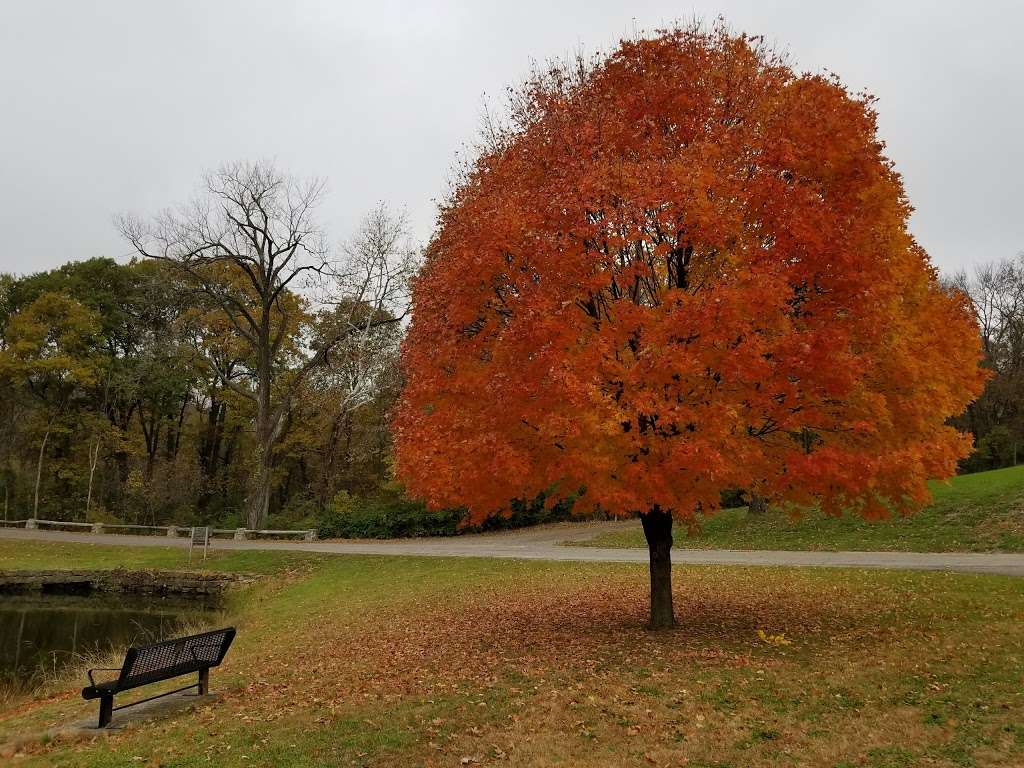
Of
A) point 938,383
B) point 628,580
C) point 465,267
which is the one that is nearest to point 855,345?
point 938,383

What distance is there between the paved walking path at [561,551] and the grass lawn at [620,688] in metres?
3.15

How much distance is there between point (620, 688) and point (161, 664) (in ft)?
18.2

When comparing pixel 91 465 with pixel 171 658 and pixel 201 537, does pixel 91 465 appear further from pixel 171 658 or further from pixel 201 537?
pixel 171 658

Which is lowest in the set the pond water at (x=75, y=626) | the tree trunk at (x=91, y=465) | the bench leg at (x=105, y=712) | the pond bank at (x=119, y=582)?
the pond water at (x=75, y=626)

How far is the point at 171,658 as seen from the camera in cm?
893

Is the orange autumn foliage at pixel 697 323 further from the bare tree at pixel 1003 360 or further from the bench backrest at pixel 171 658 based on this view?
the bare tree at pixel 1003 360

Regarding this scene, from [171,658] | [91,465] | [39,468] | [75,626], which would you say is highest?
[91,465]

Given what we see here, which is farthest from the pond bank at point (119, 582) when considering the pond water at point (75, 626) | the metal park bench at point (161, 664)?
the metal park bench at point (161, 664)

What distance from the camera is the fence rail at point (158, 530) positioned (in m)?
33.1

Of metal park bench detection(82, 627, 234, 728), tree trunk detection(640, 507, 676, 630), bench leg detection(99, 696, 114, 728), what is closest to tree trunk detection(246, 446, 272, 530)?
metal park bench detection(82, 627, 234, 728)

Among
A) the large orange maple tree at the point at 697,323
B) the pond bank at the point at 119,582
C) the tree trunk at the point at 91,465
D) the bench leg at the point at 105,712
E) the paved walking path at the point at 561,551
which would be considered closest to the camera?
the bench leg at the point at 105,712

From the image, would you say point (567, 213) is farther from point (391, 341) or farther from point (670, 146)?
point (391, 341)

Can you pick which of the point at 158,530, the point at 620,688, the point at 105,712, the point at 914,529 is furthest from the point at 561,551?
the point at 158,530

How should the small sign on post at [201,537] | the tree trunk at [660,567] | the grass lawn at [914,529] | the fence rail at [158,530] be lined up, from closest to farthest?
the tree trunk at [660,567] → the grass lawn at [914,529] → the small sign on post at [201,537] → the fence rail at [158,530]
